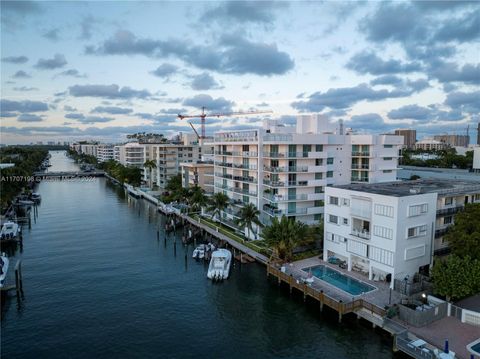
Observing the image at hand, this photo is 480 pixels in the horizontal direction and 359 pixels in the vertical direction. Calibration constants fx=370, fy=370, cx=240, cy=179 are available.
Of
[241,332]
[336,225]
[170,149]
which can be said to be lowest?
[241,332]

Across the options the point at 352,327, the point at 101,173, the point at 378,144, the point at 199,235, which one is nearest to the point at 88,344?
the point at 352,327

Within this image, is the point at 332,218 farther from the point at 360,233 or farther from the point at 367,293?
the point at 367,293

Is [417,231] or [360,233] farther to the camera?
[360,233]

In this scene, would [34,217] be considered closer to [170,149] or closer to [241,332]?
[170,149]

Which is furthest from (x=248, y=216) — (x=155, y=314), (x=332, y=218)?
(x=155, y=314)

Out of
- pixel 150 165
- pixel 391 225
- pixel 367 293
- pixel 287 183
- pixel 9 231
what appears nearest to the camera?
pixel 367 293

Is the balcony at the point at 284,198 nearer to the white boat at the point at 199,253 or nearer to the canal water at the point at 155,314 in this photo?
the canal water at the point at 155,314
